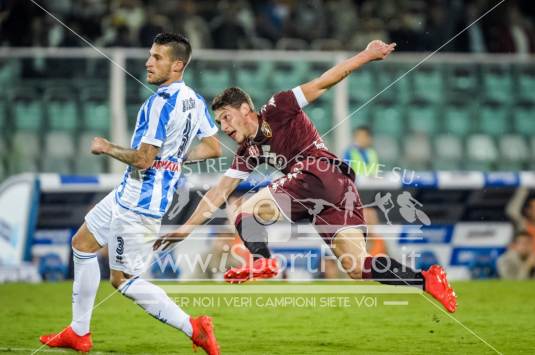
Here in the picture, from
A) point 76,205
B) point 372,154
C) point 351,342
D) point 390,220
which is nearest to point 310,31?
point 372,154

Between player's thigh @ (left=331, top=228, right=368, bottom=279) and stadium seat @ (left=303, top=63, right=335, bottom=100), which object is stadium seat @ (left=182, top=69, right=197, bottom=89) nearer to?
stadium seat @ (left=303, top=63, right=335, bottom=100)

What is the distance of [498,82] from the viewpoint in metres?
15.3

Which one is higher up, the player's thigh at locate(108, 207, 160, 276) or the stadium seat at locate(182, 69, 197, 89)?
the stadium seat at locate(182, 69, 197, 89)

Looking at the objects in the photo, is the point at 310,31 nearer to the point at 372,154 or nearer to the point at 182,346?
the point at 372,154

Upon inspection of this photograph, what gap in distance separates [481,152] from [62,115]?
20.9ft

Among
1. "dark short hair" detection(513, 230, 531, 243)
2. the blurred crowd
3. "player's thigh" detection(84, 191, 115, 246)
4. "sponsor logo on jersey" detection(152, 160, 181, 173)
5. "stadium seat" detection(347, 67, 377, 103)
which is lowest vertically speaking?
"dark short hair" detection(513, 230, 531, 243)

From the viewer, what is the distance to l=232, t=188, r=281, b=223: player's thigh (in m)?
8.43

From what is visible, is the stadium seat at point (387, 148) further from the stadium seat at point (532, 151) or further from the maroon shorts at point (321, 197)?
the maroon shorts at point (321, 197)

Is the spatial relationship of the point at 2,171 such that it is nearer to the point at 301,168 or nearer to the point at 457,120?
the point at 301,168

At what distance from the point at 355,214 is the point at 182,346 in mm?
1848

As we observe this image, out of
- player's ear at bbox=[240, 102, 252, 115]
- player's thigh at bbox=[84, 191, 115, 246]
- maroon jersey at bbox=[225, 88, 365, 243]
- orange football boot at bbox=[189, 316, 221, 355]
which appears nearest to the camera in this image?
orange football boot at bbox=[189, 316, 221, 355]

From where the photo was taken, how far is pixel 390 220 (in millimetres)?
13781

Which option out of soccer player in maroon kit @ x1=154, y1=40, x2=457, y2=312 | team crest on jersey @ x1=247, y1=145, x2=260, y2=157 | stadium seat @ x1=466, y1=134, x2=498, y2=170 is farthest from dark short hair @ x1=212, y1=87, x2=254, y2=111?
stadium seat @ x1=466, y1=134, x2=498, y2=170

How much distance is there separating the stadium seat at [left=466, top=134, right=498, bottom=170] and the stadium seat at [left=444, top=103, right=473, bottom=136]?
17 cm
